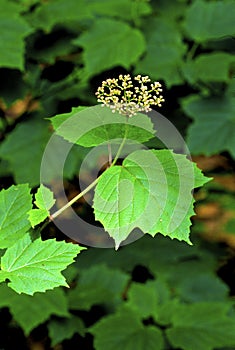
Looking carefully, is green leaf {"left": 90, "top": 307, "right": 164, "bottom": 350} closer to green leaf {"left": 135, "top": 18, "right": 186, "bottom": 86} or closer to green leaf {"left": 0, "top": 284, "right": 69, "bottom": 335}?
green leaf {"left": 0, "top": 284, "right": 69, "bottom": 335}

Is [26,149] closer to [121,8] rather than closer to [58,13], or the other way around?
[58,13]

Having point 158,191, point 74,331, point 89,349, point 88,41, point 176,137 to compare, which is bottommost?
point 89,349

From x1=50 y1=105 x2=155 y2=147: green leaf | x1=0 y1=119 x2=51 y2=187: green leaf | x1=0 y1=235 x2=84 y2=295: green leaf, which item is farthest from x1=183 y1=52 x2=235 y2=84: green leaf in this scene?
x1=0 y1=235 x2=84 y2=295: green leaf

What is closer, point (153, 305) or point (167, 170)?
point (167, 170)

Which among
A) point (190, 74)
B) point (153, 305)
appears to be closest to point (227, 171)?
point (190, 74)

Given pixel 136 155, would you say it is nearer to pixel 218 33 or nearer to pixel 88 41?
pixel 88 41

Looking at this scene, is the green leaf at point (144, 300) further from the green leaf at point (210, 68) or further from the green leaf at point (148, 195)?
the green leaf at point (148, 195)
